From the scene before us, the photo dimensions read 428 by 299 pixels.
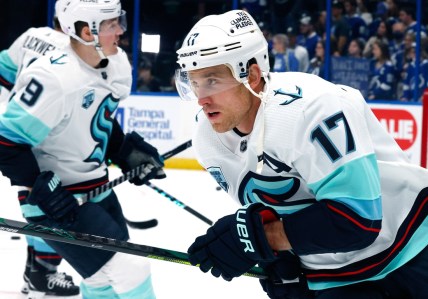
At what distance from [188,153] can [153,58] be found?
1.06m

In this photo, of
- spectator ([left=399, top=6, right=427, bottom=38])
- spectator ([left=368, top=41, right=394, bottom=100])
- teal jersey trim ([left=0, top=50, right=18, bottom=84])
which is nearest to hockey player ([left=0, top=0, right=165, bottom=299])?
teal jersey trim ([left=0, top=50, right=18, bottom=84])

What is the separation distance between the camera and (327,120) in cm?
168

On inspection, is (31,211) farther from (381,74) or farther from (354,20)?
(354,20)

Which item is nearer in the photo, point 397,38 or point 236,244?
point 236,244

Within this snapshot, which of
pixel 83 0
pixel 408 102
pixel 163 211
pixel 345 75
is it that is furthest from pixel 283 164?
pixel 345 75

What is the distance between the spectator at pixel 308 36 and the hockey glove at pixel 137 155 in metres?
4.30

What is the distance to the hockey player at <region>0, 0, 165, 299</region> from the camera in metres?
2.74

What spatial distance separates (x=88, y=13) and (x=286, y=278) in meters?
1.49

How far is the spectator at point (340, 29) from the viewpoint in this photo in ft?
24.2

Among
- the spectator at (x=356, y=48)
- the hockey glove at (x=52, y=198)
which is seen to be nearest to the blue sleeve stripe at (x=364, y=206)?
the hockey glove at (x=52, y=198)

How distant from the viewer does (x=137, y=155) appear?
3316 mm

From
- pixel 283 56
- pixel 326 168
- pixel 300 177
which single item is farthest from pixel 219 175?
pixel 283 56

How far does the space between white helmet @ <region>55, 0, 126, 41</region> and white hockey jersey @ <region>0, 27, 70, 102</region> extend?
Result: 1.13m

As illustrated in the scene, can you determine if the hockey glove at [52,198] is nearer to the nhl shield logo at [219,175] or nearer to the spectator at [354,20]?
the nhl shield logo at [219,175]
